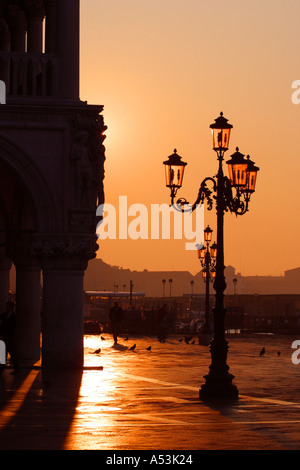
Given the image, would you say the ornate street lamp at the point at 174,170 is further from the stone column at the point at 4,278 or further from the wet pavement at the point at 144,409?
Answer: the stone column at the point at 4,278

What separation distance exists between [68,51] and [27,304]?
761 centimetres

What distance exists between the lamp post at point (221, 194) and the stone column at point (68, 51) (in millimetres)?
5025

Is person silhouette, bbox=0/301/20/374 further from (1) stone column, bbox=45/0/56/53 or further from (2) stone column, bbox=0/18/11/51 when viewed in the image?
(2) stone column, bbox=0/18/11/51

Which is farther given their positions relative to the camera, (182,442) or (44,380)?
(44,380)

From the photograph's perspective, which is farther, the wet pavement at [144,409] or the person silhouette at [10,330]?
the person silhouette at [10,330]

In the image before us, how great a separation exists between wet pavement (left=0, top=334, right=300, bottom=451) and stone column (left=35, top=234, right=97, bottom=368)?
0.55m

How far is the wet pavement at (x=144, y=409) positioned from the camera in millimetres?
14314

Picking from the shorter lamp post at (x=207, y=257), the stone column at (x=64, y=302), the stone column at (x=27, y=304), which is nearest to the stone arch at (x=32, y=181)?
the stone column at (x=64, y=302)

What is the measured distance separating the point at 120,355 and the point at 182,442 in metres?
20.8

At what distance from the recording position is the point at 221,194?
71.7 feet
